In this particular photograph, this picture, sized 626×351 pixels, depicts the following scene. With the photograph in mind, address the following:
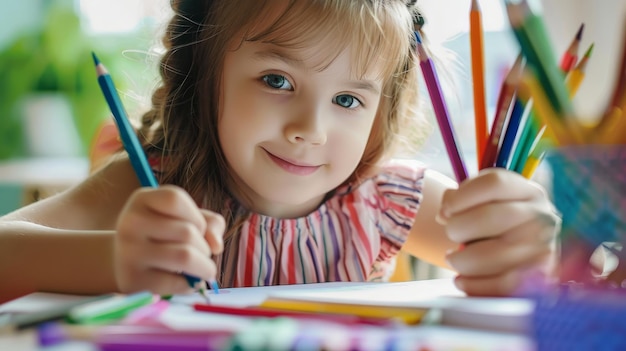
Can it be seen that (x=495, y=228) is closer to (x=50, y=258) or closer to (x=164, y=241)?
(x=164, y=241)

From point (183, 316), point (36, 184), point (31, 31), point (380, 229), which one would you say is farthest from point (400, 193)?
point (31, 31)

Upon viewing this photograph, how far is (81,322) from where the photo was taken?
348 mm

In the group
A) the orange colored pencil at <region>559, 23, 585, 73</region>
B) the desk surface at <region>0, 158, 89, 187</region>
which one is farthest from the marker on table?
the desk surface at <region>0, 158, 89, 187</region>

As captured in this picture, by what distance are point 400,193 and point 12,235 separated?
0.42 m

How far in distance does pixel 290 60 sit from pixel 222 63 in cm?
9

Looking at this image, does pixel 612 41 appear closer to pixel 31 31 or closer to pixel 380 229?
pixel 380 229

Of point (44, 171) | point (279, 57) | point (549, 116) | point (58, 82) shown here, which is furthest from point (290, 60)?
point (58, 82)

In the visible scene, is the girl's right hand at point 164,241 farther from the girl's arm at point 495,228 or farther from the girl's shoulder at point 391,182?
the girl's shoulder at point 391,182

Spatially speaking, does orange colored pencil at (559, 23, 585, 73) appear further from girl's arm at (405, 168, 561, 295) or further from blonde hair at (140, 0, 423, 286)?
blonde hair at (140, 0, 423, 286)

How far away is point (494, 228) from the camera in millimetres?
458

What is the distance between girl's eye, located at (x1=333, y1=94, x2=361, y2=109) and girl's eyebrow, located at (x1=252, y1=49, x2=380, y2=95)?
0.05 feet

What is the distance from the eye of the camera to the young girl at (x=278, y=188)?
0.45 m

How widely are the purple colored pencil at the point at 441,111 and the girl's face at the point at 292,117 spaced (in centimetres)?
14

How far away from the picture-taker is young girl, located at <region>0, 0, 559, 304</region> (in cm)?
45
